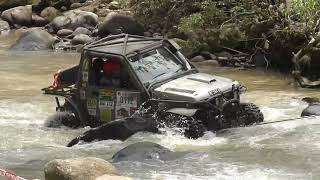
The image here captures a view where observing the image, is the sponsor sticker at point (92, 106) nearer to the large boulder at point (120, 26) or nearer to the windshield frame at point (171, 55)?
the windshield frame at point (171, 55)

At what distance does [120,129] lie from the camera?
10.5 metres

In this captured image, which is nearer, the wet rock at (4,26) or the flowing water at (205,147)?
the flowing water at (205,147)

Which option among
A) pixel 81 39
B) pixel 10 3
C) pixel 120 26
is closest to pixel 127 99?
pixel 120 26

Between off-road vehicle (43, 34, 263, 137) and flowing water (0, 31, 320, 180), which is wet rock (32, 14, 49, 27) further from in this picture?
off-road vehicle (43, 34, 263, 137)

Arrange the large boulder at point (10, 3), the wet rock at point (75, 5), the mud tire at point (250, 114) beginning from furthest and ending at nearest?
the large boulder at point (10, 3) → the wet rock at point (75, 5) → the mud tire at point (250, 114)

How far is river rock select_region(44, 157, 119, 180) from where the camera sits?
24.2ft

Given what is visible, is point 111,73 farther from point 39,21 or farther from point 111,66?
point 39,21

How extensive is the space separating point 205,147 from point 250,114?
1.35 meters

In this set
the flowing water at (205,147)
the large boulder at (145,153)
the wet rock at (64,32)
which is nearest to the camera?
the flowing water at (205,147)

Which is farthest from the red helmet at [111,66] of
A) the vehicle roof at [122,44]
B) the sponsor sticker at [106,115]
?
the sponsor sticker at [106,115]

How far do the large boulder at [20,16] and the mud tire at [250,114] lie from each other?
22127mm

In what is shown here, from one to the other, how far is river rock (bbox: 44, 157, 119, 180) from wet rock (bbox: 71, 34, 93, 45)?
18.0 m

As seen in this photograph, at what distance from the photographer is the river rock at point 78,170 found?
737 centimetres

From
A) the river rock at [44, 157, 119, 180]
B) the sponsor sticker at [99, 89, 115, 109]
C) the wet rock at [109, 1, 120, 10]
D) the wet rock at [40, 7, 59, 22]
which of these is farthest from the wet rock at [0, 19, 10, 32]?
the river rock at [44, 157, 119, 180]
